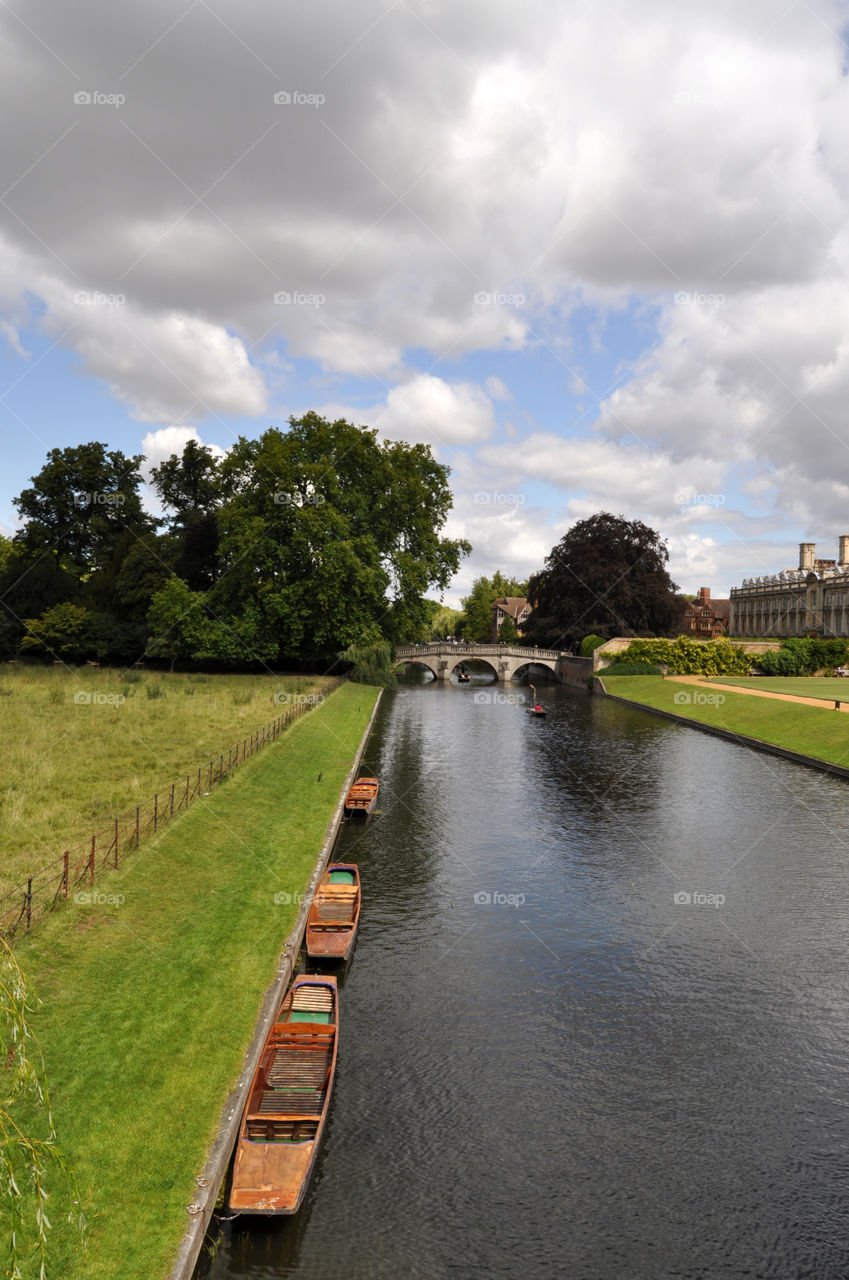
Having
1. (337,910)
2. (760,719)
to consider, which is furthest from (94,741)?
(760,719)

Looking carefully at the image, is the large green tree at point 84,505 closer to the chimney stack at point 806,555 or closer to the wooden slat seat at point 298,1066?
the wooden slat seat at point 298,1066

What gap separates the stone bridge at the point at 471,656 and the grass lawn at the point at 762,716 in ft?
77.3

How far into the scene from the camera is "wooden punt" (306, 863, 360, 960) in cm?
1938

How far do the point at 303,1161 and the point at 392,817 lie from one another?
2119cm

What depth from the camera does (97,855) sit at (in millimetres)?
21188

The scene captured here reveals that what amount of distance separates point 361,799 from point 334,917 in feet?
39.2

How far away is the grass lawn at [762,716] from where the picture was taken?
4769 centimetres

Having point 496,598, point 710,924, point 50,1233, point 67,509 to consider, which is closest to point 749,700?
point 710,924

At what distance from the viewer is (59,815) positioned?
24.9 m

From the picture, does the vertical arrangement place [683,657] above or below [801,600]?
below

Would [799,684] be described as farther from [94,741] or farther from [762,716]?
[94,741]

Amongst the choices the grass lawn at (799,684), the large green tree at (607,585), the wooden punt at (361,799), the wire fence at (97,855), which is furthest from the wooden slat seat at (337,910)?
the large green tree at (607,585)

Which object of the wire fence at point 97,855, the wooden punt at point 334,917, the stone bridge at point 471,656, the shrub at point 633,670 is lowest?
the wooden punt at point 334,917

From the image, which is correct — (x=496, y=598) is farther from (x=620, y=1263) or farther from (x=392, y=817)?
(x=620, y=1263)
